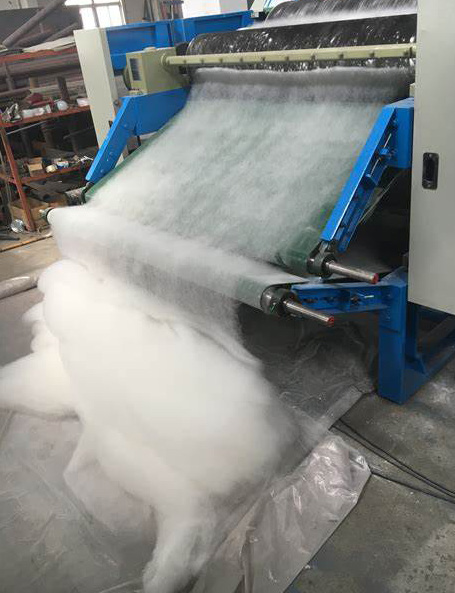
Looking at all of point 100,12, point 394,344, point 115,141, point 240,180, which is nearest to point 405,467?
point 394,344

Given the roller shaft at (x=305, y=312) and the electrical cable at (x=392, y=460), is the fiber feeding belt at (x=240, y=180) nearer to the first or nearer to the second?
the roller shaft at (x=305, y=312)

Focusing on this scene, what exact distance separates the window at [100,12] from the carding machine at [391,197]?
5.55 m

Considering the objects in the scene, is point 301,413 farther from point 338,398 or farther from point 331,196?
point 331,196

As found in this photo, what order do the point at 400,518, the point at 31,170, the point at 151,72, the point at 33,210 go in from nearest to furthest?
the point at 400,518 < the point at 151,72 < the point at 31,170 < the point at 33,210

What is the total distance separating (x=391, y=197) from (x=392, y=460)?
89cm

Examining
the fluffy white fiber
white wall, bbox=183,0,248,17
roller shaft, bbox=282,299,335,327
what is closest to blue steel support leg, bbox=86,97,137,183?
the fluffy white fiber

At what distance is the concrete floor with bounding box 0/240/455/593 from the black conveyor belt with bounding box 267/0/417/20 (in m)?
1.33

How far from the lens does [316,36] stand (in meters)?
1.79

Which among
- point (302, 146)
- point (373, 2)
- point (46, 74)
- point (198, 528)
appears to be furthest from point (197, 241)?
point (46, 74)

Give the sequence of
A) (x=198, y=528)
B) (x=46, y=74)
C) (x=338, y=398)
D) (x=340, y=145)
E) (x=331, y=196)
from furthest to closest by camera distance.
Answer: (x=46, y=74), (x=338, y=398), (x=340, y=145), (x=331, y=196), (x=198, y=528)

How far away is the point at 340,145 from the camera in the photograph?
5.19 ft

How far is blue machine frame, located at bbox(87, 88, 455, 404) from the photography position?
134 cm

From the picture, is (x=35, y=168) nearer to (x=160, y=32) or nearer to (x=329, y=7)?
(x=160, y=32)

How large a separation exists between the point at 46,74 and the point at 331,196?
3.64 metres
